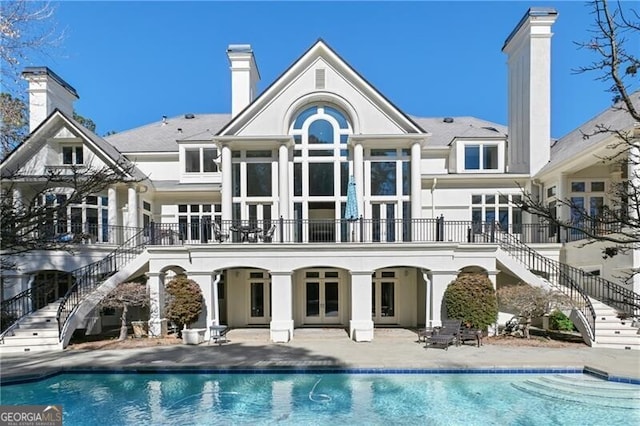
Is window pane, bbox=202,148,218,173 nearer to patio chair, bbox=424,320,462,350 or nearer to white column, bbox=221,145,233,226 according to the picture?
white column, bbox=221,145,233,226

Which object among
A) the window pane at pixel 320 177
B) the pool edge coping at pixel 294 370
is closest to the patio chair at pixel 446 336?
the pool edge coping at pixel 294 370

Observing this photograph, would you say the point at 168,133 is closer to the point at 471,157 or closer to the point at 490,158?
the point at 471,157

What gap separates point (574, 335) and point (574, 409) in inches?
327

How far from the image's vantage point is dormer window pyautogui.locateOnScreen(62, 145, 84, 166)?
1981 cm

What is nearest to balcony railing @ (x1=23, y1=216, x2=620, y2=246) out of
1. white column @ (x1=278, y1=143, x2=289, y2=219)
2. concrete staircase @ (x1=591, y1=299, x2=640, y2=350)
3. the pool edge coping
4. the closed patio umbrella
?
the closed patio umbrella

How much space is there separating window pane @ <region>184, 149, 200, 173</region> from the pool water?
43.4 feet

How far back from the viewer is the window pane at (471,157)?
2159cm

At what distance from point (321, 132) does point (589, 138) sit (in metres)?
10.7

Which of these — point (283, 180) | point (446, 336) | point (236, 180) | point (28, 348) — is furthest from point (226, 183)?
point (446, 336)

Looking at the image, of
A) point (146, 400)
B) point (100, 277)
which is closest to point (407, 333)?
point (146, 400)

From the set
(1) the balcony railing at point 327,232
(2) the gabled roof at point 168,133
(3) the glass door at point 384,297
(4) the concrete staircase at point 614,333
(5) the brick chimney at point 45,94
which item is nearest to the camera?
(4) the concrete staircase at point 614,333

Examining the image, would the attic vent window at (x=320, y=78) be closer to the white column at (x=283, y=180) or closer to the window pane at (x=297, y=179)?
the white column at (x=283, y=180)

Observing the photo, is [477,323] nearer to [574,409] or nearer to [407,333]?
[407,333]

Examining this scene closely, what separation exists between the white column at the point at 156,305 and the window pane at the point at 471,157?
53.1ft
